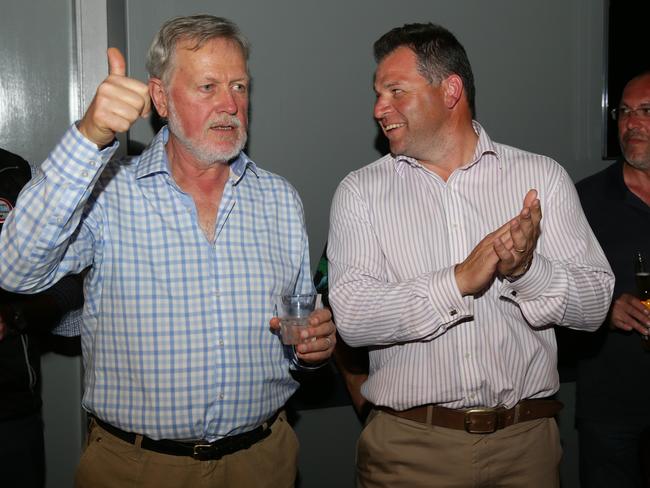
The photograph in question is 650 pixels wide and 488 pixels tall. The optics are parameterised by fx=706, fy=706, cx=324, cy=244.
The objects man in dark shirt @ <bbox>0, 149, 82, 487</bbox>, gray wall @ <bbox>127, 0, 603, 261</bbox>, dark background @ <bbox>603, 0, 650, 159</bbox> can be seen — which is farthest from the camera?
dark background @ <bbox>603, 0, 650, 159</bbox>

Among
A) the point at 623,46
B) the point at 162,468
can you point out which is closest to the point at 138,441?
the point at 162,468

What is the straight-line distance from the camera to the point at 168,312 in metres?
2.17

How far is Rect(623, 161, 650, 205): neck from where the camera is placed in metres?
3.21

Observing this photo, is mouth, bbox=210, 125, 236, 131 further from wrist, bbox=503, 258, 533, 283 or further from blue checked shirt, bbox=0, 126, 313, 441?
wrist, bbox=503, 258, 533, 283

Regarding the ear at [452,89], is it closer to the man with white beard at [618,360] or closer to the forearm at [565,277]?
the forearm at [565,277]

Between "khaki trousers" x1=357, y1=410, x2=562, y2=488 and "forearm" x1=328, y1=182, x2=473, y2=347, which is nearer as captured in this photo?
"forearm" x1=328, y1=182, x2=473, y2=347

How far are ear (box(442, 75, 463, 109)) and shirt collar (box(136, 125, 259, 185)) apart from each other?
73cm

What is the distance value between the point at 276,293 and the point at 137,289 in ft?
1.47

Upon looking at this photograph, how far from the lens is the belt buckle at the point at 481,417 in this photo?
7.38 ft

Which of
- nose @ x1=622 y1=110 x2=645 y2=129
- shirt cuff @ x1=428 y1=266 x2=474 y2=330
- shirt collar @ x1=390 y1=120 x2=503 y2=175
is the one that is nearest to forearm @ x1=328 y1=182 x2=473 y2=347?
shirt cuff @ x1=428 y1=266 x2=474 y2=330

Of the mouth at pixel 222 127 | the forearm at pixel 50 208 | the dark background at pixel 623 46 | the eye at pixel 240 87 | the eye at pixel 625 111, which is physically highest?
the dark background at pixel 623 46

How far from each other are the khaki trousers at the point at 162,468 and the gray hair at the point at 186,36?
120cm

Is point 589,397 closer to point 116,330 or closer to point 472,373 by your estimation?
point 472,373

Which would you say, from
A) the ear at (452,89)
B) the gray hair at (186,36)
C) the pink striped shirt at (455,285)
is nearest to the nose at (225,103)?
the gray hair at (186,36)
